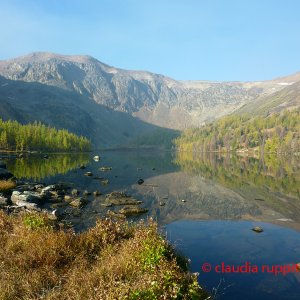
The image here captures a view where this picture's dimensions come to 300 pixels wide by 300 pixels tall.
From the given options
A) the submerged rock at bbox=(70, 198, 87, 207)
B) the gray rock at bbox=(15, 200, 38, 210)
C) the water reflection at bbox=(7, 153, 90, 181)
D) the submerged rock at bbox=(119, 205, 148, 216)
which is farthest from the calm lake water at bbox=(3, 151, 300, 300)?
the water reflection at bbox=(7, 153, 90, 181)

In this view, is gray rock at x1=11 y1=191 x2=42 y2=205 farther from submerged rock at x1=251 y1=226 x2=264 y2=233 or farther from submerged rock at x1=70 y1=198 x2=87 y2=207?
submerged rock at x1=251 y1=226 x2=264 y2=233

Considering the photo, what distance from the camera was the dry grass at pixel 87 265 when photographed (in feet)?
36.2

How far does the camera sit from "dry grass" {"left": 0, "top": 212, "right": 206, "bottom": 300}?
36.2 feet

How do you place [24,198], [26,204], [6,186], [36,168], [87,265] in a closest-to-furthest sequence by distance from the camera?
[87,265]
[26,204]
[24,198]
[6,186]
[36,168]

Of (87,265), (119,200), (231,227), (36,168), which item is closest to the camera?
(87,265)

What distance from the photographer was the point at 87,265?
15156 millimetres

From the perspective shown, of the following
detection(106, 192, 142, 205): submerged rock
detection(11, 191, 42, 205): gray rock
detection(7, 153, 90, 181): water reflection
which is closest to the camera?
detection(11, 191, 42, 205): gray rock

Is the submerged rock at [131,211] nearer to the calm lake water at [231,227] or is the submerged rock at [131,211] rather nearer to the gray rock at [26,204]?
the calm lake water at [231,227]

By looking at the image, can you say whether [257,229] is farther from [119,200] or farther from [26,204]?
[26,204]

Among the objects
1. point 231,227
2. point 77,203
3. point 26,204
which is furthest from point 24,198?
point 231,227

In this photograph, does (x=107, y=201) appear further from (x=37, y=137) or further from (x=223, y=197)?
(x=37, y=137)

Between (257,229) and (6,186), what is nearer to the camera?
(257,229)

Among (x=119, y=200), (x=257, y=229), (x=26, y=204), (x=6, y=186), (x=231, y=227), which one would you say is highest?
(x=26, y=204)

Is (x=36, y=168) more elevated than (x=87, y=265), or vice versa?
(x=87, y=265)
